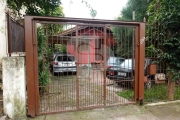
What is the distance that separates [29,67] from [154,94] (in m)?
3.95

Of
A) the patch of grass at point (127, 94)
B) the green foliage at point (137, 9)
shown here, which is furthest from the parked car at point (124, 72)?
the green foliage at point (137, 9)

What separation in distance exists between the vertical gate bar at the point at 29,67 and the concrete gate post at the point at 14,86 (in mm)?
112

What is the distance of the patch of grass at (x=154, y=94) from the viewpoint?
450cm

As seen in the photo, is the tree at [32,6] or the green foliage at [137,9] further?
the green foliage at [137,9]

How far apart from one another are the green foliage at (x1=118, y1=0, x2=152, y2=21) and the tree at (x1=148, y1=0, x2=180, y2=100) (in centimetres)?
619

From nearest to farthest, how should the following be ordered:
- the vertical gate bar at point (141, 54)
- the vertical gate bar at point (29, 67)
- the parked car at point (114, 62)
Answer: the vertical gate bar at point (29, 67) < the vertical gate bar at point (141, 54) < the parked car at point (114, 62)

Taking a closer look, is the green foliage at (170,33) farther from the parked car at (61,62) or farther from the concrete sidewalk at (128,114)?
the parked car at (61,62)

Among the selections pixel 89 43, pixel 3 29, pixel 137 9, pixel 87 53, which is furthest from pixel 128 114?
pixel 137 9

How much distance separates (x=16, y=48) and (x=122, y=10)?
10127 millimetres

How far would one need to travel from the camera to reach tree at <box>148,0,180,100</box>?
4021 millimetres

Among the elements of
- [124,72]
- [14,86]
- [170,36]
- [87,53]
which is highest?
[170,36]

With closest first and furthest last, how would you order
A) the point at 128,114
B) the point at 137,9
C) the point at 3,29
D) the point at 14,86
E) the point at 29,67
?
the point at 14,86
the point at 29,67
the point at 128,114
the point at 3,29
the point at 137,9

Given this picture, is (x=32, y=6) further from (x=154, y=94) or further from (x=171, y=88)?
(x=171, y=88)

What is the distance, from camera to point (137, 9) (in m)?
10.7
